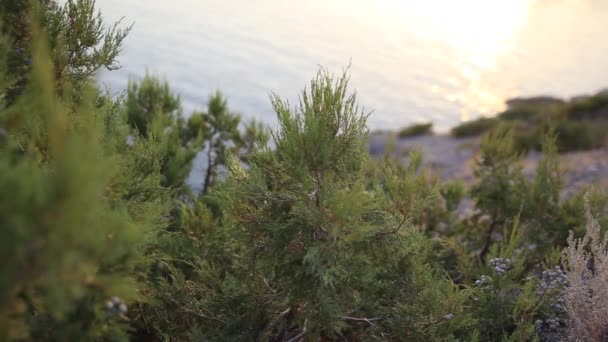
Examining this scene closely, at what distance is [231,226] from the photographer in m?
3.91

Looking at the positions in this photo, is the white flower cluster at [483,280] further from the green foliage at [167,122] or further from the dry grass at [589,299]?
the green foliage at [167,122]

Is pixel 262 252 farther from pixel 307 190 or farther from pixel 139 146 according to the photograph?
pixel 139 146

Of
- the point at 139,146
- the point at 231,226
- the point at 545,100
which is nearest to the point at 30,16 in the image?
the point at 139,146

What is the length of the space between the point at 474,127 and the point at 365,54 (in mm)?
7494

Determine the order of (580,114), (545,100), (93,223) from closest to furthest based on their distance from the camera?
(93,223) < (580,114) < (545,100)

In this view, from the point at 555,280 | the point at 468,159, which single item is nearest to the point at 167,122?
the point at 555,280

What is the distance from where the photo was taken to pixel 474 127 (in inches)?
969

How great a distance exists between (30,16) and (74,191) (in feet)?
7.75

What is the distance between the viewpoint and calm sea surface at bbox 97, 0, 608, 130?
19.9m

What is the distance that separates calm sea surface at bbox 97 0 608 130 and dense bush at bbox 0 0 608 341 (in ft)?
33.5

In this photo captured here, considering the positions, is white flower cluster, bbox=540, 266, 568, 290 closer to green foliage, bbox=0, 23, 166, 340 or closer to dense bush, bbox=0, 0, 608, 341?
dense bush, bbox=0, 0, 608, 341

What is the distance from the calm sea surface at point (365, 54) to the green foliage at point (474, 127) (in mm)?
565

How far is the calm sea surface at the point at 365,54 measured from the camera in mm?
19938

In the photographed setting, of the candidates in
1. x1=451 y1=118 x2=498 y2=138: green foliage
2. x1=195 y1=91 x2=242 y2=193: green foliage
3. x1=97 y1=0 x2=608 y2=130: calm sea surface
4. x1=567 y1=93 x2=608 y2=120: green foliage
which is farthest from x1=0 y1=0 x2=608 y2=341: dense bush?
x1=451 y1=118 x2=498 y2=138: green foliage
